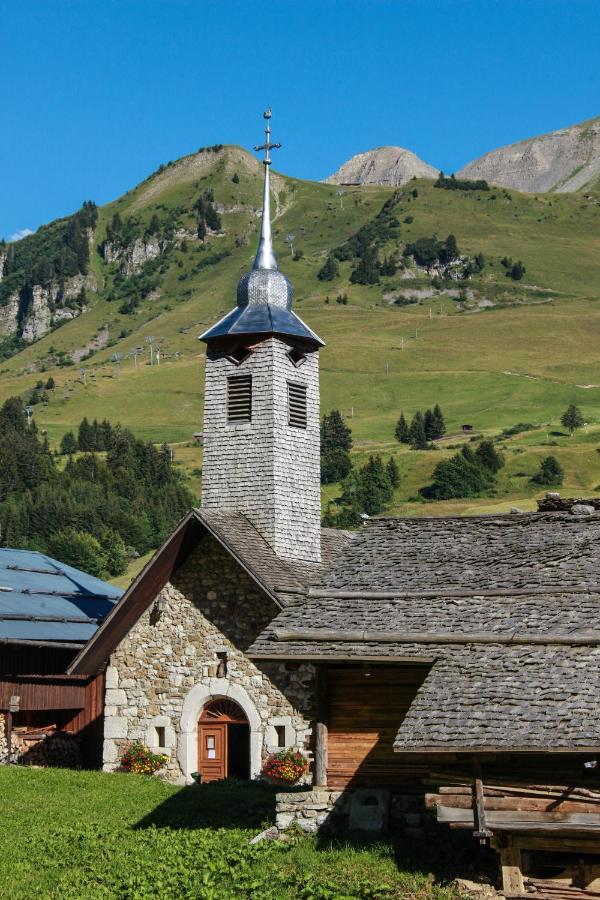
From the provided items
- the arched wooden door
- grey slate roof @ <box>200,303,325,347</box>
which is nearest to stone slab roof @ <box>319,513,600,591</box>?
the arched wooden door

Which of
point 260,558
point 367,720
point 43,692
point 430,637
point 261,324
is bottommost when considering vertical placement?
point 367,720

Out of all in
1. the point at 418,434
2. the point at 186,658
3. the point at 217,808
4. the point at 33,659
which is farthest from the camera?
the point at 418,434

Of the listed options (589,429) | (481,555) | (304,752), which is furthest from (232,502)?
(589,429)

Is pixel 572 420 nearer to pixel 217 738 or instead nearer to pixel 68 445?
pixel 68 445

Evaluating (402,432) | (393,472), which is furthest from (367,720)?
(402,432)

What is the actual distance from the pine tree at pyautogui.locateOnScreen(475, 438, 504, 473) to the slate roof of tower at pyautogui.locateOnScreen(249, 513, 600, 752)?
100 meters

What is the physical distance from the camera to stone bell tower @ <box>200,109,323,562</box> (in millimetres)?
33375

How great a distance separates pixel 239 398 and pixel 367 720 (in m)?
14.2

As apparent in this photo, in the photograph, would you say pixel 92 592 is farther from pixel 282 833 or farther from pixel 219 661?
pixel 282 833

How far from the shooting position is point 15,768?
30047 millimetres

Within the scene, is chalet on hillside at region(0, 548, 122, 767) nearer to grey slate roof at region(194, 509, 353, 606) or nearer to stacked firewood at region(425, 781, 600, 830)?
grey slate roof at region(194, 509, 353, 606)

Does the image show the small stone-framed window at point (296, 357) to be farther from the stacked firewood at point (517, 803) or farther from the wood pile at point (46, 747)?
the stacked firewood at point (517, 803)

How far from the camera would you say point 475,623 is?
797 inches

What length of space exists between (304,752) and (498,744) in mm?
11571
